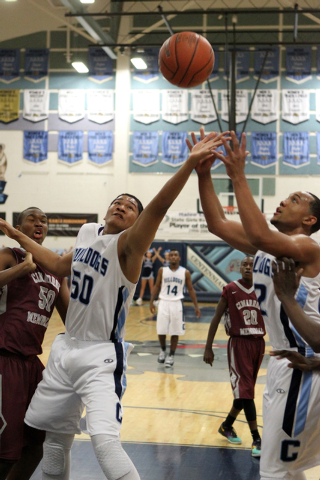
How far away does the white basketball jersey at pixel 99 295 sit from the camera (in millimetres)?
3133

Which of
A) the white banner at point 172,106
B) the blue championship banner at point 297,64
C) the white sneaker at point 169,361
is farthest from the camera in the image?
the white banner at point 172,106

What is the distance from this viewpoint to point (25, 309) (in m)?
3.50

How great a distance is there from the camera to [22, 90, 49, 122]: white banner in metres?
19.0

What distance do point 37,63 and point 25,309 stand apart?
1738 centimetres

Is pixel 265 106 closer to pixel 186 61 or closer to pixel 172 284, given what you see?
pixel 172 284

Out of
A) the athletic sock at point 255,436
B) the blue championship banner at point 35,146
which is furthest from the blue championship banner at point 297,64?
the athletic sock at point 255,436

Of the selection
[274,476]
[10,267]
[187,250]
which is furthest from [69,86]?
[274,476]

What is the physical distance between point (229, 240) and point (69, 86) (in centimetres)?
1692

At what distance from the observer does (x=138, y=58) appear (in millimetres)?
17219

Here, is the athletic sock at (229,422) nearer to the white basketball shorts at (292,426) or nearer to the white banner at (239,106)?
the white basketball shorts at (292,426)

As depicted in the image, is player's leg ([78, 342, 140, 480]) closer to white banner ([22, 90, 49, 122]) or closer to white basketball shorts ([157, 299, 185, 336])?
white basketball shorts ([157, 299, 185, 336])

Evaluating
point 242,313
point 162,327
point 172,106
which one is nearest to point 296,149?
point 172,106

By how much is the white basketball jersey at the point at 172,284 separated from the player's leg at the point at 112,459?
6637 millimetres

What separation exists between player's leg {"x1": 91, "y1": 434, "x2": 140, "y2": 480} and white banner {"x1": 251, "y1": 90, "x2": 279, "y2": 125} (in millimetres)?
16517
